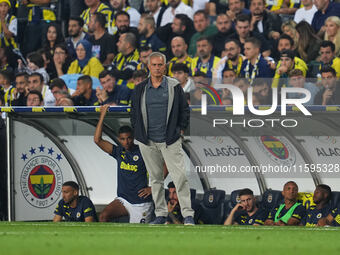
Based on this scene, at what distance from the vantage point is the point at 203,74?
10961 mm

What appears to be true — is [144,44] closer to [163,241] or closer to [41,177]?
[41,177]

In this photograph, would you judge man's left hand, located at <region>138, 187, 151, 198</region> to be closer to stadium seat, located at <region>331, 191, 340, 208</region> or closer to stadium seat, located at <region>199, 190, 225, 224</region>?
stadium seat, located at <region>199, 190, 225, 224</region>

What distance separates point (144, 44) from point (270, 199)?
4.06 meters

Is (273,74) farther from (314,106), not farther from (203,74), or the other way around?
(314,106)

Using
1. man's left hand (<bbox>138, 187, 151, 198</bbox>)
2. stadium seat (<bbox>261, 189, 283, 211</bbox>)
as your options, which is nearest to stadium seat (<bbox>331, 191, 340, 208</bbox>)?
stadium seat (<bbox>261, 189, 283, 211</bbox>)

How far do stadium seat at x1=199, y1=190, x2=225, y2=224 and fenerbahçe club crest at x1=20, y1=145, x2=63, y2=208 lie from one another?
192 cm

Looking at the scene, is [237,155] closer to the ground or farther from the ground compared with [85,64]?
closer to the ground

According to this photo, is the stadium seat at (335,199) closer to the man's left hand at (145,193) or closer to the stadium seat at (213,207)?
the stadium seat at (213,207)

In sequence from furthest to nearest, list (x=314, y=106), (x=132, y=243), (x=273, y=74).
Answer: (x=273, y=74) < (x=314, y=106) < (x=132, y=243)

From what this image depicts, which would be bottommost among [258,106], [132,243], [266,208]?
[266,208]

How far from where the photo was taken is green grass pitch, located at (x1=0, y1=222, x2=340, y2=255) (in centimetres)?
472

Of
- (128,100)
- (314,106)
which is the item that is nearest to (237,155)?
(314,106)

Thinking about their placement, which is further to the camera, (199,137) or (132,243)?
(199,137)

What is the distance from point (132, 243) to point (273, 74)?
606 cm
